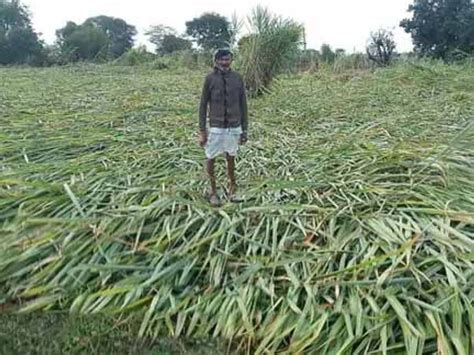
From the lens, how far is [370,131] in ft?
16.3

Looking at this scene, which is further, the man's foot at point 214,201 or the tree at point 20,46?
the tree at point 20,46

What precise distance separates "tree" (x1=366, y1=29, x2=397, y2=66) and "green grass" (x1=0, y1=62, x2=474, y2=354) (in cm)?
1039

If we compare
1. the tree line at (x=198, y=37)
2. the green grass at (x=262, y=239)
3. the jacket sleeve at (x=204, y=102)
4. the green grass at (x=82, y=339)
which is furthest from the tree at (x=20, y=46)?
the green grass at (x=82, y=339)

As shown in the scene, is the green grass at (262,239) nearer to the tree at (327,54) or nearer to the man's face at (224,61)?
the man's face at (224,61)

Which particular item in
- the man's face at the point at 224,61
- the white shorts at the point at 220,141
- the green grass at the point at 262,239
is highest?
the man's face at the point at 224,61

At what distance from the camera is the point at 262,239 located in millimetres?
2988

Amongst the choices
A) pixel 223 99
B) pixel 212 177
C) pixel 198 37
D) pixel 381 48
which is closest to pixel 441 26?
pixel 381 48

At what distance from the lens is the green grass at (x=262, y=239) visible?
244 centimetres

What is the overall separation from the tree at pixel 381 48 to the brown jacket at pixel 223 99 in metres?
11.8

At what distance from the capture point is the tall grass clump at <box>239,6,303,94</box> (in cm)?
820

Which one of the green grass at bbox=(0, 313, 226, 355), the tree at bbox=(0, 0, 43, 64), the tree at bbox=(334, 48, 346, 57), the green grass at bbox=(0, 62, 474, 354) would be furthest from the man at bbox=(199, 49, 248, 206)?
the tree at bbox=(0, 0, 43, 64)

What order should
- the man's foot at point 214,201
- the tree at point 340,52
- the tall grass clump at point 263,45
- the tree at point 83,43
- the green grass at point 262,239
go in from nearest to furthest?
1. the green grass at point 262,239
2. the man's foot at point 214,201
3. the tall grass clump at point 263,45
4. the tree at point 340,52
5. the tree at point 83,43

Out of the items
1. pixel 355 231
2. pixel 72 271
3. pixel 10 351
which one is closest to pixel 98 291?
pixel 72 271

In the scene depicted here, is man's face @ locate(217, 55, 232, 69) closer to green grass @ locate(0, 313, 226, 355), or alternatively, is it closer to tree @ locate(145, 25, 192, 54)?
green grass @ locate(0, 313, 226, 355)
